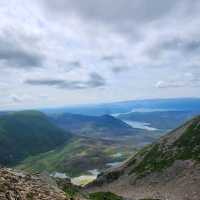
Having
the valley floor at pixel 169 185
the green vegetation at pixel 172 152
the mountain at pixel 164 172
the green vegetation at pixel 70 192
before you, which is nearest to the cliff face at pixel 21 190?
the green vegetation at pixel 70 192

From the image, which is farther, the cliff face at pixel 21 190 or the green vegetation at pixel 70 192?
the green vegetation at pixel 70 192

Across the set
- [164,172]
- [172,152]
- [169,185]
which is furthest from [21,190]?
[172,152]

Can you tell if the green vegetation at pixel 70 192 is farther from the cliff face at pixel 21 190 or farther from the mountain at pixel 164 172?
the mountain at pixel 164 172

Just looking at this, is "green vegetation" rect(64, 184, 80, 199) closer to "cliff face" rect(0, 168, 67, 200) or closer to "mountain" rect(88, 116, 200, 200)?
"cliff face" rect(0, 168, 67, 200)

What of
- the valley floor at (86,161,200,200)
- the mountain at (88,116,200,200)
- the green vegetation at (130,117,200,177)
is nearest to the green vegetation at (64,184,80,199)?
the valley floor at (86,161,200,200)

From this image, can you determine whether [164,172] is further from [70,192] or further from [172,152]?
[70,192]

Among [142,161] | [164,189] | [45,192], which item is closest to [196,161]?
[164,189]

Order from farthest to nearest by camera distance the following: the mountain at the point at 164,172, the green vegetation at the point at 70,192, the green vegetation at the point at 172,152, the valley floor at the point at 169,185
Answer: the green vegetation at the point at 172,152
the mountain at the point at 164,172
the valley floor at the point at 169,185
the green vegetation at the point at 70,192

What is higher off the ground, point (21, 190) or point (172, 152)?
point (21, 190)
